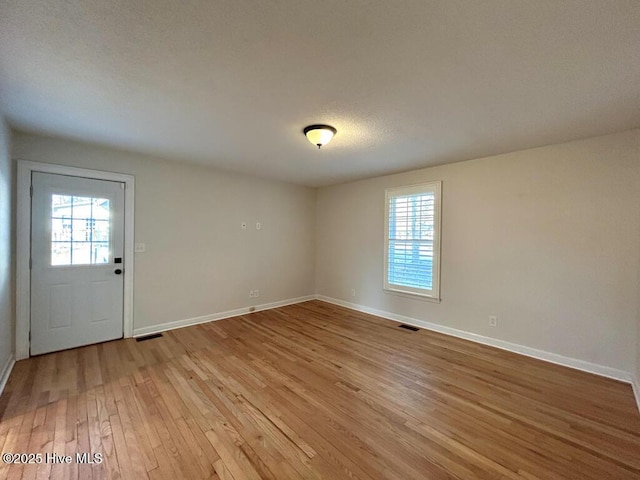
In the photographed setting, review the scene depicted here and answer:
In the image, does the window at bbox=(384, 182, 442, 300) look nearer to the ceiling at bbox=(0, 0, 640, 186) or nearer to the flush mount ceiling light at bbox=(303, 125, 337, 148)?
the ceiling at bbox=(0, 0, 640, 186)

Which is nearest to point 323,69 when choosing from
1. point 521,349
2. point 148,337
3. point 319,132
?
point 319,132

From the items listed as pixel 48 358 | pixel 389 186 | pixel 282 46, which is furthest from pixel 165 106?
pixel 389 186

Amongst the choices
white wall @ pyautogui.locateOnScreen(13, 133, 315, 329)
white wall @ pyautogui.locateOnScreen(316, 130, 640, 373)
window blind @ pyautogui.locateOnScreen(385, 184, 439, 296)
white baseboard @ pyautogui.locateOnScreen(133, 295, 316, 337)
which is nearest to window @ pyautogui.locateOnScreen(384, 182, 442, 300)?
window blind @ pyautogui.locateOnScreen(385, 184, 439, 296)

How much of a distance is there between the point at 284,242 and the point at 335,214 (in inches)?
48.1

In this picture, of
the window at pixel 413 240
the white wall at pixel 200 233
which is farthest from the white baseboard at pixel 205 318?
the window at pixel 413 240

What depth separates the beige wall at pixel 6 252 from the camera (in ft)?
8.35

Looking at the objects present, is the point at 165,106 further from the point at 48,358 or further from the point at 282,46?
the point at 48,358

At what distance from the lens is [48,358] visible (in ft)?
10.2

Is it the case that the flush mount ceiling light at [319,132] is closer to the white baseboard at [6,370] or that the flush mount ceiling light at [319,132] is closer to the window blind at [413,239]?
the window blind at [413,239]

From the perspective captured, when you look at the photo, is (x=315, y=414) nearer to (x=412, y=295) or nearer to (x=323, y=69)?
(x=323, y=69)

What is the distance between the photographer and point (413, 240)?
176 inches

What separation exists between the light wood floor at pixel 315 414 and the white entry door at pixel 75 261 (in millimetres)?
281

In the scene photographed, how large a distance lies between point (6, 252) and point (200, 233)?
6.89 feet

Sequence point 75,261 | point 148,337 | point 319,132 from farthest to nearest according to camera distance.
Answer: point 148,337 < point 75,261 < point 319,132
